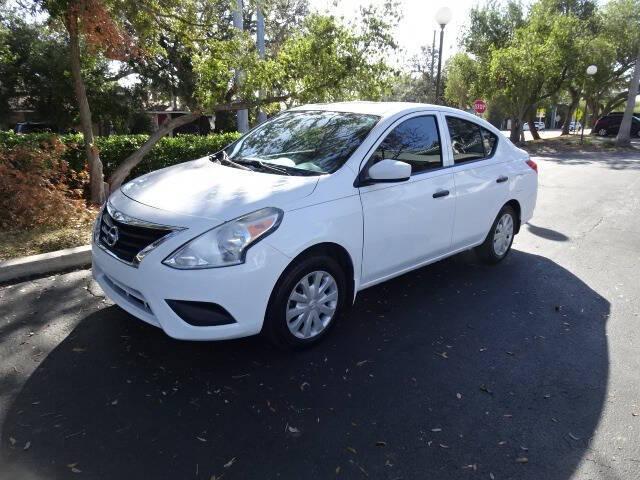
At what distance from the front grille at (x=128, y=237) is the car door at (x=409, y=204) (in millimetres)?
1466

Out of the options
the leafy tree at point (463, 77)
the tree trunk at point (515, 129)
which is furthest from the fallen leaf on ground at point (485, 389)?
the tree trunk at point (515, 129)

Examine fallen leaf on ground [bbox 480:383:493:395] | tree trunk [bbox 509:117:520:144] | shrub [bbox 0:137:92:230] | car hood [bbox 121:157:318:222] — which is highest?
car hood [bbox 121:157:318:222]

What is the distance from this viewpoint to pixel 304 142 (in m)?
4.10

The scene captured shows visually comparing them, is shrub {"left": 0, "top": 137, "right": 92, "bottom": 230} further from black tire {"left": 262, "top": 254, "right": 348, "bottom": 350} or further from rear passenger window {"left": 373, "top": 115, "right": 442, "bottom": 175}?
rear passenger window {"left": 373, "top": 115, "right": 442, "bottom": 175}

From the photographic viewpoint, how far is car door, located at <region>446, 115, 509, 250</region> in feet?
15.0

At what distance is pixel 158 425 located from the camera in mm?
2699

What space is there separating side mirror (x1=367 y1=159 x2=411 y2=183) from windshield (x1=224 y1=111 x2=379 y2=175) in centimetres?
27

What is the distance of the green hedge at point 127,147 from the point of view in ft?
22.6

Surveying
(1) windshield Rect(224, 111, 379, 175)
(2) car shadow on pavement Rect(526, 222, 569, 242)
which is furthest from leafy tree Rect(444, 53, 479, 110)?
(1) windshield Rect(224, 111, 379, 175)

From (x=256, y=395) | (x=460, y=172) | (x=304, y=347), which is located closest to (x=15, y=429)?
(x=256, y=395)

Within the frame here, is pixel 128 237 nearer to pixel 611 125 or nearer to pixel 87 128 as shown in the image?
pixel 87 128

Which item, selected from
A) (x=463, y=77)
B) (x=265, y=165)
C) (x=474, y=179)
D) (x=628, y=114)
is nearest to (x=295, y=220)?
(x=265, y=165)

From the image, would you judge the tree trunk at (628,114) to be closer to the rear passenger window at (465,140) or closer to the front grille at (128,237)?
the rear passenger window at (465,140)

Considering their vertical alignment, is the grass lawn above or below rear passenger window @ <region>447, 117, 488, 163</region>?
below
